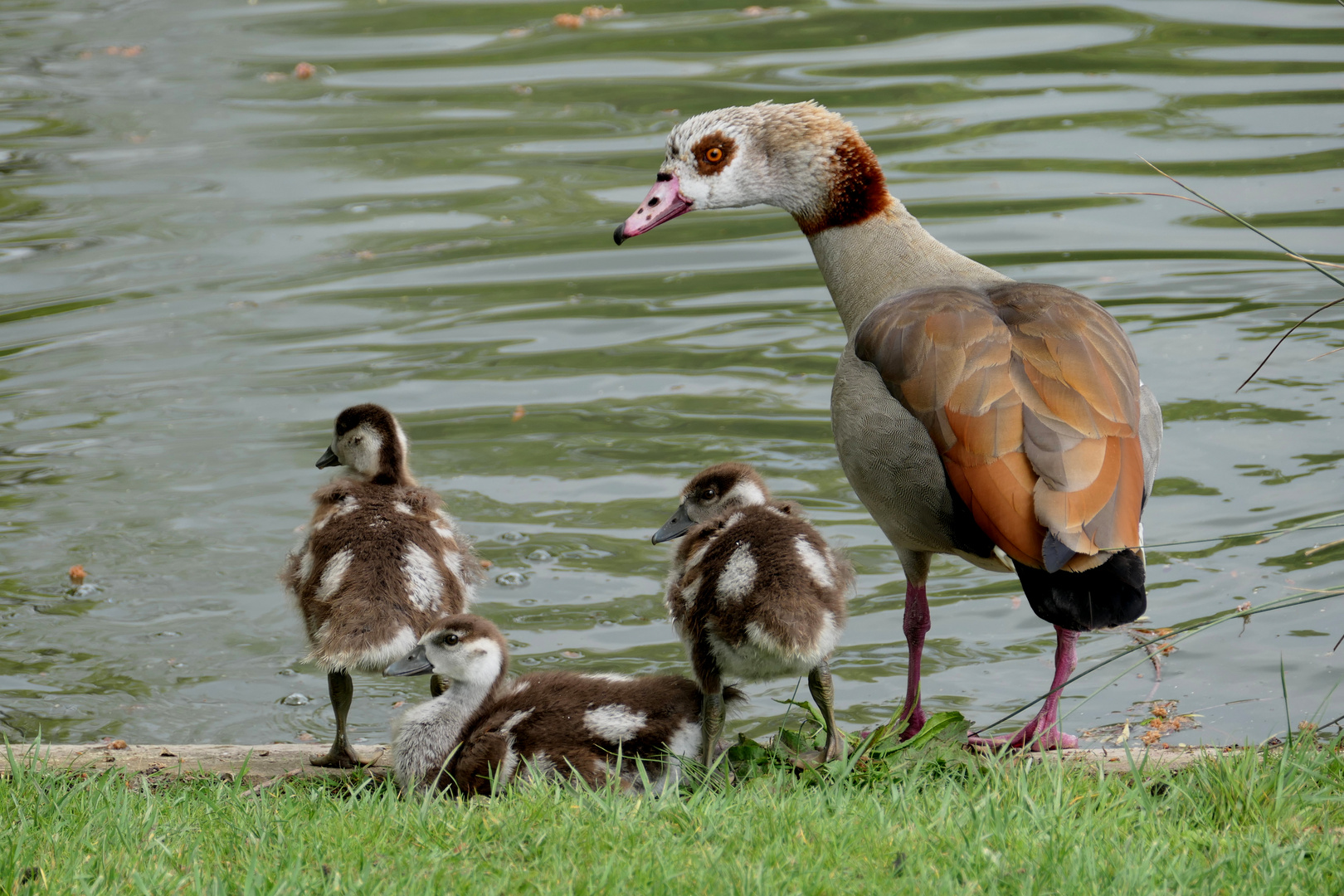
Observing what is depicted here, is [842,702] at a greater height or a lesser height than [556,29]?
lesser

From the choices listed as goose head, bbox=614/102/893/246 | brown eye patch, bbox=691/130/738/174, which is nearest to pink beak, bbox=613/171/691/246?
goose head, bbox=614/102/893/246

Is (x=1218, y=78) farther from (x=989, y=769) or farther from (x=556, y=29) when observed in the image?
(x=989, y=769)

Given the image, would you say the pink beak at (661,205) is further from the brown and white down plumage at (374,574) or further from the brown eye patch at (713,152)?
the brown and white down plumage at (374,574)

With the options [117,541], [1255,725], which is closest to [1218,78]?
[1255,725]

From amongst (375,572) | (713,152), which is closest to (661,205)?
(713,152)

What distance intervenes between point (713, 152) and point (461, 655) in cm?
251

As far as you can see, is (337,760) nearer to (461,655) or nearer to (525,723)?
(461,655)

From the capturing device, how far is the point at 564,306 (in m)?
11.5

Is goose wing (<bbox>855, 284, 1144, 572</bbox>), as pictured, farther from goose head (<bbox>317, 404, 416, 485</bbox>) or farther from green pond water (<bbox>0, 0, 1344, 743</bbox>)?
goose head (<bbox>317, 404, 416, 485</bbox>)

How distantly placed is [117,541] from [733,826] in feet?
17.2

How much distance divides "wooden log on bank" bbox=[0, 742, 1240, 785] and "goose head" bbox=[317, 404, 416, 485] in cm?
122

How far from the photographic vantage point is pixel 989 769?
4.74 m

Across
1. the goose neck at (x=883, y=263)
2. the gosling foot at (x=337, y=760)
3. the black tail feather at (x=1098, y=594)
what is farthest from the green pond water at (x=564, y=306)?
the goose neck at (x=883, y=263)

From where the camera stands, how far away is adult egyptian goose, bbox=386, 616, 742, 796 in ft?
16.9
